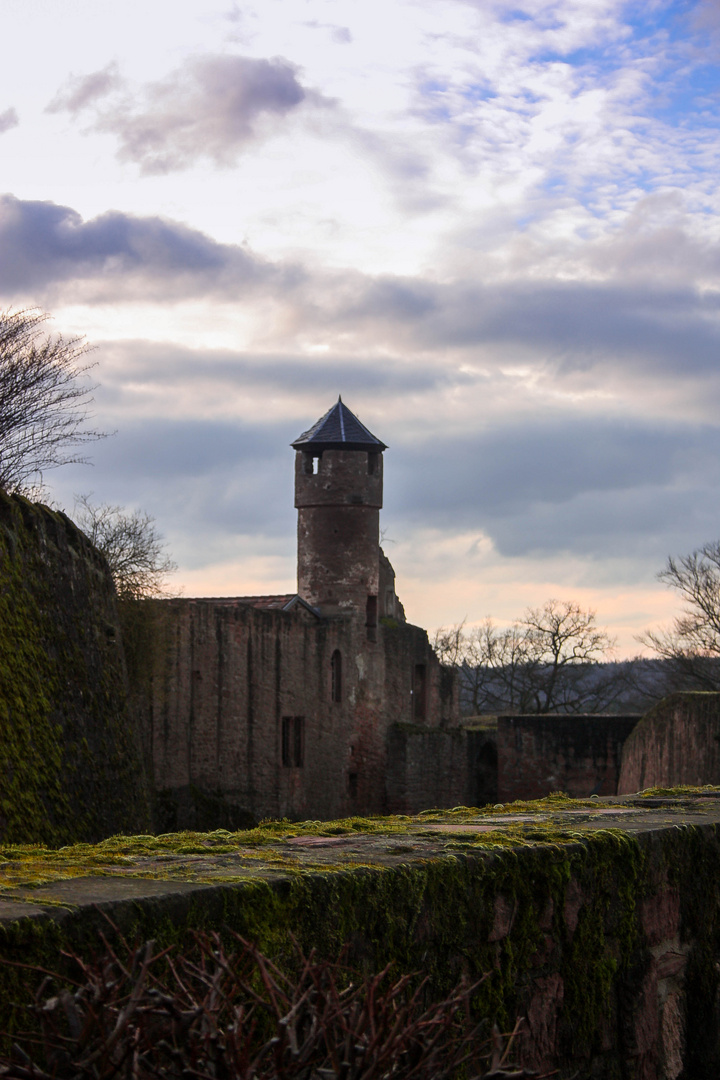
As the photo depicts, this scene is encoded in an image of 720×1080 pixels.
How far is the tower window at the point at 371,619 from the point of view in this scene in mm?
29250

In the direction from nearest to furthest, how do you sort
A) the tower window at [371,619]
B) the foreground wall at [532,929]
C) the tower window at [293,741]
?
the foreground wall at [532,929]
the tower window at [293,741]
the tower window at [371,619]

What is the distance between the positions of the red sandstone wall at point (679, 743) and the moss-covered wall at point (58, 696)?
843 centimetres

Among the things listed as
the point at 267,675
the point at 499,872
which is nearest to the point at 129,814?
the point at 499,872

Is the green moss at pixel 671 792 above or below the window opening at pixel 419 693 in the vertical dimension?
below

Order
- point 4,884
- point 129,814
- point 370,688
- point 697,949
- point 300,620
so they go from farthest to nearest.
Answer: point 370,688 → point 300,620 → point 129,814 → point 697,949 → point 4,884

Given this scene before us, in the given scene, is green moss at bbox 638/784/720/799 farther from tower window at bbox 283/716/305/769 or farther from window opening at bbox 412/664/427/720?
window opening at bbox 412/664/427/720

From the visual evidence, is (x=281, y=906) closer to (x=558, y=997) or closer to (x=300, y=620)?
(x=558, y=997)

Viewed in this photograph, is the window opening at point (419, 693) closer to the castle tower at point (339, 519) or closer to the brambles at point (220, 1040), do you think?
the castle tower at point (339, 519)

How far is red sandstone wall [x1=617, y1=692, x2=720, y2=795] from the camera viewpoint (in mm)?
16766

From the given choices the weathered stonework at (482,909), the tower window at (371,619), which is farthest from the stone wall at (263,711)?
the weathered stonework at (482,909)

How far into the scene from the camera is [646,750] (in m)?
19.8

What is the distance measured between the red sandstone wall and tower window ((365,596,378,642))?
9537mm

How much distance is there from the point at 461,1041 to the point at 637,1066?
239 cm

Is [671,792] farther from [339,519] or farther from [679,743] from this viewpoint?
[339,519]
